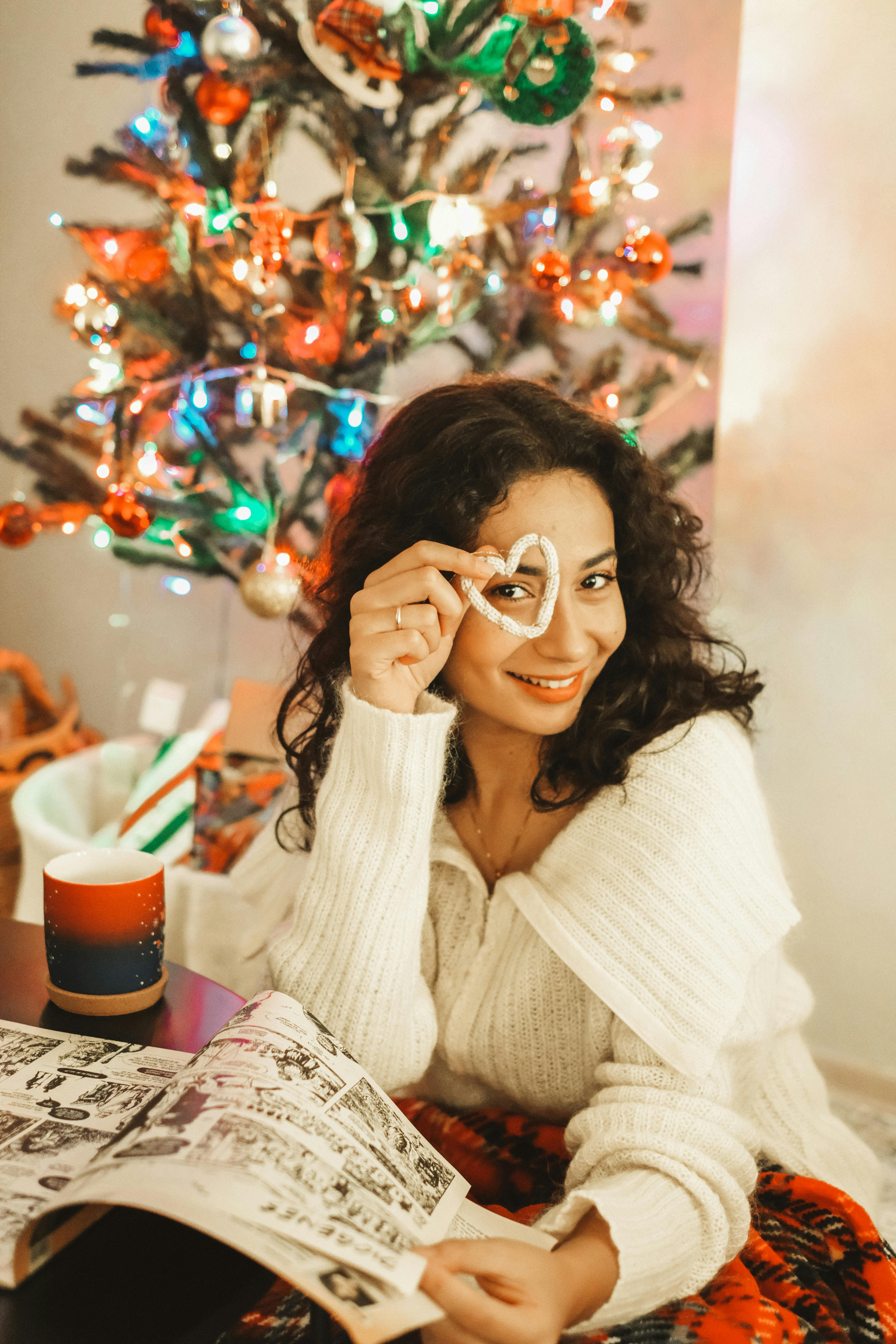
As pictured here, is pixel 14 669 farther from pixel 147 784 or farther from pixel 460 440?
pixel 460 440

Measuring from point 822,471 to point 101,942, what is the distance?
→ 169cm

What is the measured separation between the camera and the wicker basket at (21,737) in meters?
2.30

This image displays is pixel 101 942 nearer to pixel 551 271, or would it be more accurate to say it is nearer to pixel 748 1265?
pixel 748 1265

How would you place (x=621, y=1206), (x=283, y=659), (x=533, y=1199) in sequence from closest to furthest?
(x=621, y=1206)
(x=533, y=1199)
(x=283, y=659)

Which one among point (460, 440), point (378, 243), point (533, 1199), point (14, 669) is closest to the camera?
point (533, 1199)

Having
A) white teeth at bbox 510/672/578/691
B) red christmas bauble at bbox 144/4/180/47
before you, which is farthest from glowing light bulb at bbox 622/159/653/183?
white teeth at bbox 510/672/578/691

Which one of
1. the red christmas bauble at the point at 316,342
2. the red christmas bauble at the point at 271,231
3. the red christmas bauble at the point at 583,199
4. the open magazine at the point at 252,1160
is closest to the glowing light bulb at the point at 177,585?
the red christmas bauble at the point at 316,342

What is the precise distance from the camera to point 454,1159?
0.91 meters

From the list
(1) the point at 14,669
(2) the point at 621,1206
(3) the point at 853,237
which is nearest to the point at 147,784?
(1) the point at 14,669

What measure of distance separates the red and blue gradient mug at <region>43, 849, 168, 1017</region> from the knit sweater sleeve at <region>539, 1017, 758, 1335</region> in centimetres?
40

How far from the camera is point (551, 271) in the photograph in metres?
1.66

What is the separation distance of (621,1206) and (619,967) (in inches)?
8.6

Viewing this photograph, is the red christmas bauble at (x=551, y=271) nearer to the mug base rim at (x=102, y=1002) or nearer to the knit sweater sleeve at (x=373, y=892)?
the knit sweater sleeve at (x=373, y=892)

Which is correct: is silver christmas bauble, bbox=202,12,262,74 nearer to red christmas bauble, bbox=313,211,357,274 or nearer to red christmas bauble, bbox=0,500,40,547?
red christmas bauble, bbox=313,211,357,274
